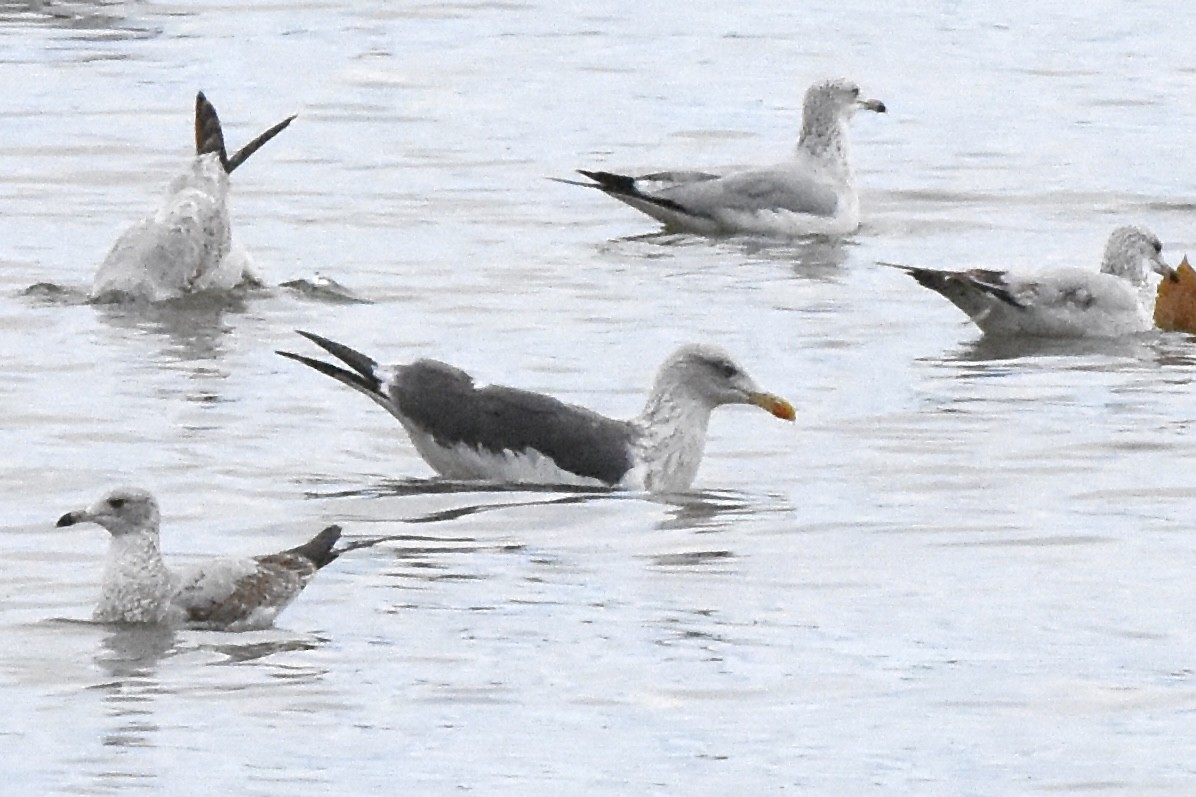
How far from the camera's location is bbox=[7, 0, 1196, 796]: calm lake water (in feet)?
26.6

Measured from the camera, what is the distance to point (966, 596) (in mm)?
9641

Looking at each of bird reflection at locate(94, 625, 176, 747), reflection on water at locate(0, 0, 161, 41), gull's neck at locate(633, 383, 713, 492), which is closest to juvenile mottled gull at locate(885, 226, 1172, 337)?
gull's neck at locate(633, 383, 713, 492)

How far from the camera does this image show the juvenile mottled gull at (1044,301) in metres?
14.6

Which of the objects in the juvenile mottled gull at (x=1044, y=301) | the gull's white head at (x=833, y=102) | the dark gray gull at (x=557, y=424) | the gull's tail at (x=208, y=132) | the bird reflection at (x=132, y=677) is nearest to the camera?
the bird reflection at (x=132, y=677)

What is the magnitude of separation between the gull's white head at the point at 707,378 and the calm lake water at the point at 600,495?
1.07 feet

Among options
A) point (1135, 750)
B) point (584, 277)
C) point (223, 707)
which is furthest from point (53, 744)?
point (584, 277)

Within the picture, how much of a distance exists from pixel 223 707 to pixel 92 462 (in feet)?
10.9

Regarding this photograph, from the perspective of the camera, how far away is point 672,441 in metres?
11.4

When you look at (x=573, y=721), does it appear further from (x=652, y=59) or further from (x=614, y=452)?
(x=652, y=59)

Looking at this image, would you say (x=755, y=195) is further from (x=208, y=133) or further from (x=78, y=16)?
(x=78, y=16)

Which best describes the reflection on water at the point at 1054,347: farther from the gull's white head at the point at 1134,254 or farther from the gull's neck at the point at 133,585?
the gull's neck at the point at 133,585

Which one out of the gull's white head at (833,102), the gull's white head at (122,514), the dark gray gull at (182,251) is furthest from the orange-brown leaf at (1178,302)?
the gull's white head at (122,514)

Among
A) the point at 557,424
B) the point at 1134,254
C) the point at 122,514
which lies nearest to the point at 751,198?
the point at 1134,254

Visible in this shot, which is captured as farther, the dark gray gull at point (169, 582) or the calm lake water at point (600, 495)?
the dark gray gull at point (169, 582)
